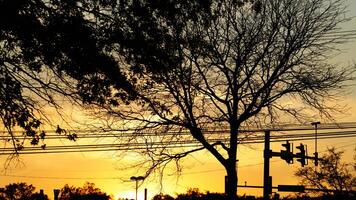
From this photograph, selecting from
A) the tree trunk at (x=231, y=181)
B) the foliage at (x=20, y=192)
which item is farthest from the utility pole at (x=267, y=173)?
the foliage at (x=20, y=192)

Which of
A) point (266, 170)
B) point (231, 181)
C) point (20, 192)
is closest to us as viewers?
point (266, 170)

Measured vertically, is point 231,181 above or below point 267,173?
below

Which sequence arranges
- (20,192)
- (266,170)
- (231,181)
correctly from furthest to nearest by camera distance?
(20,192) < (231,181) < (266,170)

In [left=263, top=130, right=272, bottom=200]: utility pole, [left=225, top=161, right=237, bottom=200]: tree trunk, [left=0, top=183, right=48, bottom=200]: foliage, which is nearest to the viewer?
[left=263, top=130, right=272, bottom=200]: utility pole

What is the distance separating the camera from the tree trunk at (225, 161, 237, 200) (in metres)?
35.0

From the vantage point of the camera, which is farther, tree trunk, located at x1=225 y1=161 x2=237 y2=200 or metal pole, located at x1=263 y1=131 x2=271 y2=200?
tree trunk, located at x1=225 y1=161 x2=237 y2=200

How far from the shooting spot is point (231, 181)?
35.5 metres

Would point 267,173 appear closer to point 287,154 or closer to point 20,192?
point 287,154

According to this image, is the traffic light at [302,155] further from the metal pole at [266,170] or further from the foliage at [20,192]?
the foliage at [20,192]

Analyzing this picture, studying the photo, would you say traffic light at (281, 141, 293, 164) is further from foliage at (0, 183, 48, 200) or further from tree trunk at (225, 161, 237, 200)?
foliage at (0, 183, 48, 200)

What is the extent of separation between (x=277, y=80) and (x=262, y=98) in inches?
48.5

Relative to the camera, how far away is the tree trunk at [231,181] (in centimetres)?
3500

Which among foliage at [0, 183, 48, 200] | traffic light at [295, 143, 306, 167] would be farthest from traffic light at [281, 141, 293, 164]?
foliage at [0, 183, 48, 200]

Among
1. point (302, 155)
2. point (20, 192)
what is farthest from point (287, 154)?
point (20, 192)
